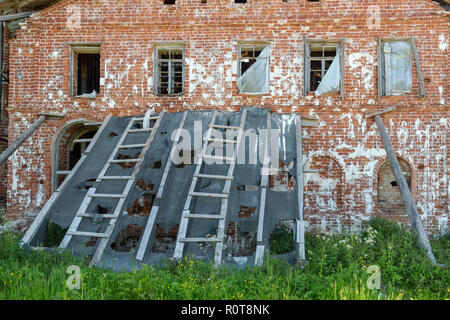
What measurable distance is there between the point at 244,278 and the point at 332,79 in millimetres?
6325

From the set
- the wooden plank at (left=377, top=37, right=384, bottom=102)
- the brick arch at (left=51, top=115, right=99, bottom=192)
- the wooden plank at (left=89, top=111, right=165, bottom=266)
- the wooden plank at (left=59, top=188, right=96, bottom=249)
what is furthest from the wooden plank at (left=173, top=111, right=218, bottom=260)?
the wooden plank at (left=377, top=37, right=384, bottom=102)

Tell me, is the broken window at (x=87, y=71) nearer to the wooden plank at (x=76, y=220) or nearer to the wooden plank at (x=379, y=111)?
the wooden plank at (x=76, y=220)

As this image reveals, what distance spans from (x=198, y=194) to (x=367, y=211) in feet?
15.3

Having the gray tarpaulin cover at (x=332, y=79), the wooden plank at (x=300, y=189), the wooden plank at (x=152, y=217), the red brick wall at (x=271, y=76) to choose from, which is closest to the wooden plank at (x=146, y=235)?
the wooden plank at (x=152, y=217)

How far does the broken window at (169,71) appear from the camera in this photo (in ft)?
34.8

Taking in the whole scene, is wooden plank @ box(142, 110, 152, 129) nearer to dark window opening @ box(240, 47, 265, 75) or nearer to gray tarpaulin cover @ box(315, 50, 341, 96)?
dark window opening @ box(240, 47, 265, 75)

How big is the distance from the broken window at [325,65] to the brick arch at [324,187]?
68.0 inches

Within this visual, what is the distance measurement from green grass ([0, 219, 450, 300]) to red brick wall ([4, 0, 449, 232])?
3.18 meters

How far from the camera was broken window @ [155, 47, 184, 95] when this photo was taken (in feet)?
34.8

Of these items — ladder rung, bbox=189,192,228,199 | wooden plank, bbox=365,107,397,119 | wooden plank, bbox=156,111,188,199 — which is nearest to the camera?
ladder rung, bbox=189,192,228,199

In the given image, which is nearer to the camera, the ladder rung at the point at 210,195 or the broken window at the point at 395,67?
the ladder rung at the point at 210,195

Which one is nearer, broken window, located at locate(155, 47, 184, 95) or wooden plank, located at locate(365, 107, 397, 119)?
wooden plank, located at locate(365, 107, 397, 119)

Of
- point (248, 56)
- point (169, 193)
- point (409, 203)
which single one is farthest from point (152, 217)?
point (248, 56)
